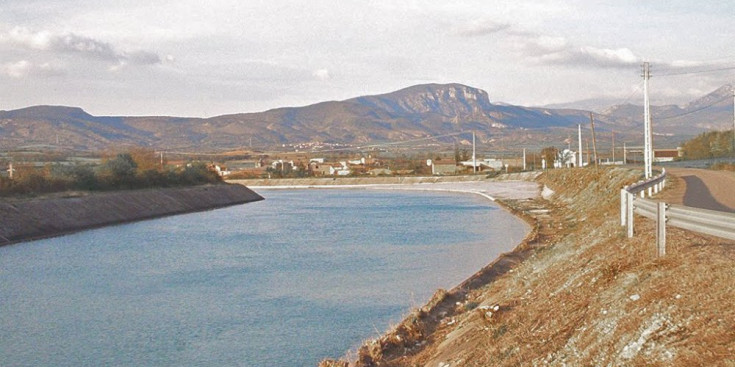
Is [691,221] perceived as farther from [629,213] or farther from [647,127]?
[647,127]

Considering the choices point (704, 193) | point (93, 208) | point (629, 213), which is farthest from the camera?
point (93, 208)

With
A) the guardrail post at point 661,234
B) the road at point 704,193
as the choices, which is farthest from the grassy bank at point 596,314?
the road at point 704,193

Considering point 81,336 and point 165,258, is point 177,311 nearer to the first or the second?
point 81,336

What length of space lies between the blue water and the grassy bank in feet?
5.69

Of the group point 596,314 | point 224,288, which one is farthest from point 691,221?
point 224,288

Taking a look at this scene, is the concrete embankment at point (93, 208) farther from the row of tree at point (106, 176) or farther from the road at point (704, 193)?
the road at point (704, 193)

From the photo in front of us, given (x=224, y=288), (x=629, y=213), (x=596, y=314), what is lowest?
(x=224, y=288)

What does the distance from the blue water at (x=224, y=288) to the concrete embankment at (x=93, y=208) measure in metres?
2.35

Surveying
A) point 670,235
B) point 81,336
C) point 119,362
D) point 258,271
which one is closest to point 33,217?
point 258,271

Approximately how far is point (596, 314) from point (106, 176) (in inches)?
2159

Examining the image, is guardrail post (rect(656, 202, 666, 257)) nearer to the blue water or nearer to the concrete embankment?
the blue water

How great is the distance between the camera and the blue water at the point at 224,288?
14836 millimetres

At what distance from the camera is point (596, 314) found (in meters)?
9.24

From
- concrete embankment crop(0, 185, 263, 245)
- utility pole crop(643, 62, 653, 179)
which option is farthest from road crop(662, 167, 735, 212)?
concrete embankment crop(0, 185, 263, 245)
